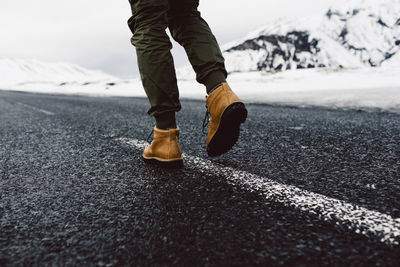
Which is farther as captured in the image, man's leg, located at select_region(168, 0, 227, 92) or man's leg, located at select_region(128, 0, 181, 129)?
man's leg, located at select_region(168, 0, 227, 92)

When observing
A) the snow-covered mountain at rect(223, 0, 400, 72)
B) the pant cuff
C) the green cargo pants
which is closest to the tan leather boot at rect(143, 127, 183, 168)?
the green cargo pants

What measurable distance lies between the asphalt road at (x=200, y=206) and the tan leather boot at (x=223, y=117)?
0.40ft

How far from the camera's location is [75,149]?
2.00m

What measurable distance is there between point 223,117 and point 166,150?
1.04ft

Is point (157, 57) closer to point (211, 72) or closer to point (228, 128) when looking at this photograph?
point (211, 72)

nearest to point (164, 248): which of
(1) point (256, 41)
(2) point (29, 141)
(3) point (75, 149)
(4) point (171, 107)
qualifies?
(4) point (171, 107)

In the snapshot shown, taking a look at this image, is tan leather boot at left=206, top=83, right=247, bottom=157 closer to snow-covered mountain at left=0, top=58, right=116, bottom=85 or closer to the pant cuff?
the pant cuff

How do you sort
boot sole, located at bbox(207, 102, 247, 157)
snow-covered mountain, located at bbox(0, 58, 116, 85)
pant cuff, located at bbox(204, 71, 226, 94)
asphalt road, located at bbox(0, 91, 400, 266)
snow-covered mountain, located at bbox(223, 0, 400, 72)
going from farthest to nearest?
snow-covered mountain, located at bbox(0, 58, 116, 85)
snow-covered mountain, located at bbox(223, 0, 400, 72)
pant cuff, located at bbox(204, 71, 226, 94)
boot sole, located at bbox(207, 102, 247, 157)
asphalt road, located at bbox(0, 91, 400, 266)

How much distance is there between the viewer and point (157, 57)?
1.47 meters

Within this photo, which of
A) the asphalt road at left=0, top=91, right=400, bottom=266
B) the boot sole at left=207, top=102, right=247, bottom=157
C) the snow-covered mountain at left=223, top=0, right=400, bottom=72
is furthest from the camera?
the snow-covered mountain at left=223, top=0, right=400, bottom=72

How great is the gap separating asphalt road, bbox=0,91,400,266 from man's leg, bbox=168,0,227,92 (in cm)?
45

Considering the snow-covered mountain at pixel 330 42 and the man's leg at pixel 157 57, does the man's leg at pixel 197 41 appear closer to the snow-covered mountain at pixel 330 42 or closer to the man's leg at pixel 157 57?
the man's leg at pixel 157 57

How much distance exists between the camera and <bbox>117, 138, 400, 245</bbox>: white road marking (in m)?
0.85

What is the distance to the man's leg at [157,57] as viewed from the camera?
4.79 feet
